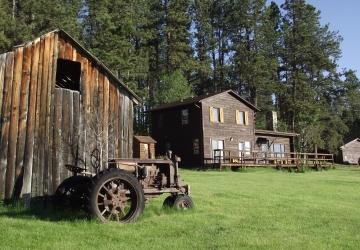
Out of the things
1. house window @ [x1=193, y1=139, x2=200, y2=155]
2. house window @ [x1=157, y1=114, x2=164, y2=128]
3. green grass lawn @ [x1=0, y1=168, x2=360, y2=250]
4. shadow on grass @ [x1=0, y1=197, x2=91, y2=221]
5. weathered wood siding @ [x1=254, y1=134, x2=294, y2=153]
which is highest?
house window @ [x1=157, y1=114, x2=164, y2=128]

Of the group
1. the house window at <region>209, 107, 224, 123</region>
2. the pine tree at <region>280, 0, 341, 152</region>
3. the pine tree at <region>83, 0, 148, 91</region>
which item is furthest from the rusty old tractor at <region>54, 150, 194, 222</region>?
the pine tree at <region>280, 0, 341, 152</region>

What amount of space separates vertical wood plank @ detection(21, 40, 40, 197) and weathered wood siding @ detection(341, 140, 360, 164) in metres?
58.5

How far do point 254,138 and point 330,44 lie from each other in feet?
102

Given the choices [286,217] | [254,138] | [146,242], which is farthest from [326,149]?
[146,242]

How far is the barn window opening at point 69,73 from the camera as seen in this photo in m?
15.5

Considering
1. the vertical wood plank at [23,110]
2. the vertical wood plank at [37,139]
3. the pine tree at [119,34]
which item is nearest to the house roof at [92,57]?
the vertical wood plank at [37,139]

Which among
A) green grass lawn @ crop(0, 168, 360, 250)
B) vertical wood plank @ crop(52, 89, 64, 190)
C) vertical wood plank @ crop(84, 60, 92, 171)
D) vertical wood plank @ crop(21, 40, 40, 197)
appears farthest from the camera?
vertical wood plank @ crop(84, 60, 92, 171)

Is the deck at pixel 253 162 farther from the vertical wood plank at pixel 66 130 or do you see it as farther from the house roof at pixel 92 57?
the vertical wood plank at pixel 66 130

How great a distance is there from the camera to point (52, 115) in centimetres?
1433

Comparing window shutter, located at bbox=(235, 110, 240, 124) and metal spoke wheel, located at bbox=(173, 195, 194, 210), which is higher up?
window shutter, located at bbox=(235, 110, 240, 124)

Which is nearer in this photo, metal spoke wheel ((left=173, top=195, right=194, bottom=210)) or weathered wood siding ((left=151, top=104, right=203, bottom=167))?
metal spoke wheel ((left=173, top=195, right=194, bottom=210))

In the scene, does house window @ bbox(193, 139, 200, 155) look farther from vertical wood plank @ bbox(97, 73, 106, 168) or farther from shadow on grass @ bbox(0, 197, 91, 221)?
shadow on grass @ bbox(0, 197, 91, 221)

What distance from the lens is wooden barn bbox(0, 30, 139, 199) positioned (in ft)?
44.5

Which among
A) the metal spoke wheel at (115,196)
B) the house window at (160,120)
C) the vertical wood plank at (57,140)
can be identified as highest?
the house window at (160,120)
